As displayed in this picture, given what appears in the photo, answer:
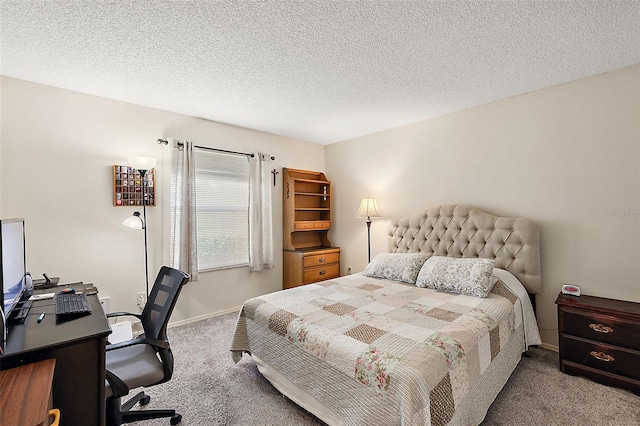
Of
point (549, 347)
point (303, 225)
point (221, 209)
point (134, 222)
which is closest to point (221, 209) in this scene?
point (221, 209)

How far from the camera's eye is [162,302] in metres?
1.85

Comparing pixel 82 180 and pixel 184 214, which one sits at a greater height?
pixel 82 180

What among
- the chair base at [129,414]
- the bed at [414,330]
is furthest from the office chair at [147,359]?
the bed at [414,330]

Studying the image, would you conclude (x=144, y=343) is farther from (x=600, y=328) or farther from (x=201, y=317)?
(x=600, y=328)

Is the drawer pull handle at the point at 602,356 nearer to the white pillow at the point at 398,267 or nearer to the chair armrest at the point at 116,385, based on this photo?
the white pillow at the point at 398,267

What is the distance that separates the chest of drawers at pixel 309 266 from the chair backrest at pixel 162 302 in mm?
2265

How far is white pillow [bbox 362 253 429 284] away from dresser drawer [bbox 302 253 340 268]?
3.47 ft

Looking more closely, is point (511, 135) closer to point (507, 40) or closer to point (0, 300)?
point (507, 40)

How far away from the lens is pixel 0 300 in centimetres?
124

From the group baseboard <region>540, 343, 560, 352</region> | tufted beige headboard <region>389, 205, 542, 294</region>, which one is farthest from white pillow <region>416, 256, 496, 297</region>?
baseboard <region>540, 343, 560, 352</region>

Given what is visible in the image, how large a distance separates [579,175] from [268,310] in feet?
9.66

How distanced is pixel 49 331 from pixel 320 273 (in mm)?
3199

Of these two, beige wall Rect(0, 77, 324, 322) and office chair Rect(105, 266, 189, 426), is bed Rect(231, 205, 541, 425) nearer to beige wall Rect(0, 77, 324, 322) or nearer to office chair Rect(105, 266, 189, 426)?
office chair Rect(105, 266, 189, 426)

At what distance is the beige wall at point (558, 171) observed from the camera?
7.88ft
